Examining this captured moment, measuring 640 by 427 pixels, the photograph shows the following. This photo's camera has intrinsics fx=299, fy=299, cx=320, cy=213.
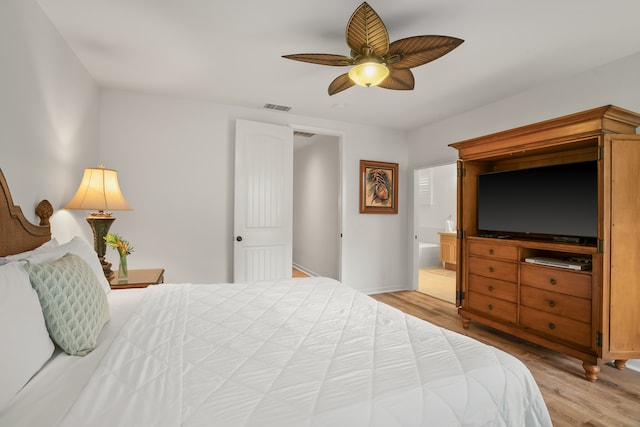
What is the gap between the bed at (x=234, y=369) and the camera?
84 centimetres

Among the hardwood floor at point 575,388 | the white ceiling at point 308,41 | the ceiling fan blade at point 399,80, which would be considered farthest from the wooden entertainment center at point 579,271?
the ceiling fan blade at point 399,80

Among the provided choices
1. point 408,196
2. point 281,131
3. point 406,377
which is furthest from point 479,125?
point 406,377

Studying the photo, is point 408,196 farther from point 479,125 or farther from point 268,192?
point 268,192

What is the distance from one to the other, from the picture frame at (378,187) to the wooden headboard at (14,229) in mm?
3537

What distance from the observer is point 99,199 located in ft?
7.47

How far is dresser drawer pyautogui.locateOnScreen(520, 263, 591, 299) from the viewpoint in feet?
7.70

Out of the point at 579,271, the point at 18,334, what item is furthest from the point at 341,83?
the point at 579,271

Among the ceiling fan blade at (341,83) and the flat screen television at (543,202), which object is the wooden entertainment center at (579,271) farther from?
the ceiling fan blade at (341,83)

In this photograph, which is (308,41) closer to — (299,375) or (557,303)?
(299,375)

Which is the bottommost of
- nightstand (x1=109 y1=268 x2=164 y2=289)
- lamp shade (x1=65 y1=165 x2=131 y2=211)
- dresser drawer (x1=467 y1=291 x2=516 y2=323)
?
dresser drawer (x1=467 y1=291 x2=516 y2=323)

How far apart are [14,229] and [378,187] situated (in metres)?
3.92

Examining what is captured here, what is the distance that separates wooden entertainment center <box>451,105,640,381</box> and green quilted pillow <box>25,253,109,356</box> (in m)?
3.18

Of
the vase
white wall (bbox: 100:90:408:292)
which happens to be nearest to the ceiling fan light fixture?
white wall (bbox: 100:90:408:292)

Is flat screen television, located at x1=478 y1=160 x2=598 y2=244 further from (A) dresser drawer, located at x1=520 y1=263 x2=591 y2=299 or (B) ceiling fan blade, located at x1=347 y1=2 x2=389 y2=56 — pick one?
(B) ceiling fan blade, located at x1=347 y1=2 x2=389 y2=56
